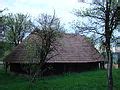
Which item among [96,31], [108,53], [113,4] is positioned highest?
[113,4]

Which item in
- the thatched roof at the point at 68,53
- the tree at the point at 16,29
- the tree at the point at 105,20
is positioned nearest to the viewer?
the tree at the point at 105,20

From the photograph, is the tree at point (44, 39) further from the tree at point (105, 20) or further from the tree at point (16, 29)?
the tree at point (16, 29)

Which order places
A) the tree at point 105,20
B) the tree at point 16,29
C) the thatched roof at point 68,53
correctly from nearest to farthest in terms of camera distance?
1. the tree at point 105,20
2. the thatched roof at point 68,53
3. the tree at point 16,29

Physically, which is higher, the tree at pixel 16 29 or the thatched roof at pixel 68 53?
the tree at pixel 16 29

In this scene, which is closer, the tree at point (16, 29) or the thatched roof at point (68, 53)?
the thatched roof at point (68, 53)

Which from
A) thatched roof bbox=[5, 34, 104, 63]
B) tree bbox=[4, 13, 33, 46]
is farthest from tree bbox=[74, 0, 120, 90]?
tree bbox=[4, 13, 33, 46]

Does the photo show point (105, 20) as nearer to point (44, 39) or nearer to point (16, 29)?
point (44, 39)

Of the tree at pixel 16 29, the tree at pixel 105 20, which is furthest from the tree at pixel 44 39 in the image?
the tree at pixel 16 29

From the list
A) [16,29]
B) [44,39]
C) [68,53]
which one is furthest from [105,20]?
[16,29]

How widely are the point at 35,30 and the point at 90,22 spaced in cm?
1276

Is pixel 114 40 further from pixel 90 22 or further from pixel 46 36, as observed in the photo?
pixel 46 36

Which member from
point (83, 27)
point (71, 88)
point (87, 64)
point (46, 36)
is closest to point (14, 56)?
point (87, 64)

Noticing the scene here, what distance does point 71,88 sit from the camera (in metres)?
28.5

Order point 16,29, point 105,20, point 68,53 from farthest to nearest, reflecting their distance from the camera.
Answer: point 16,29 < point 68,53 < point 105,20
